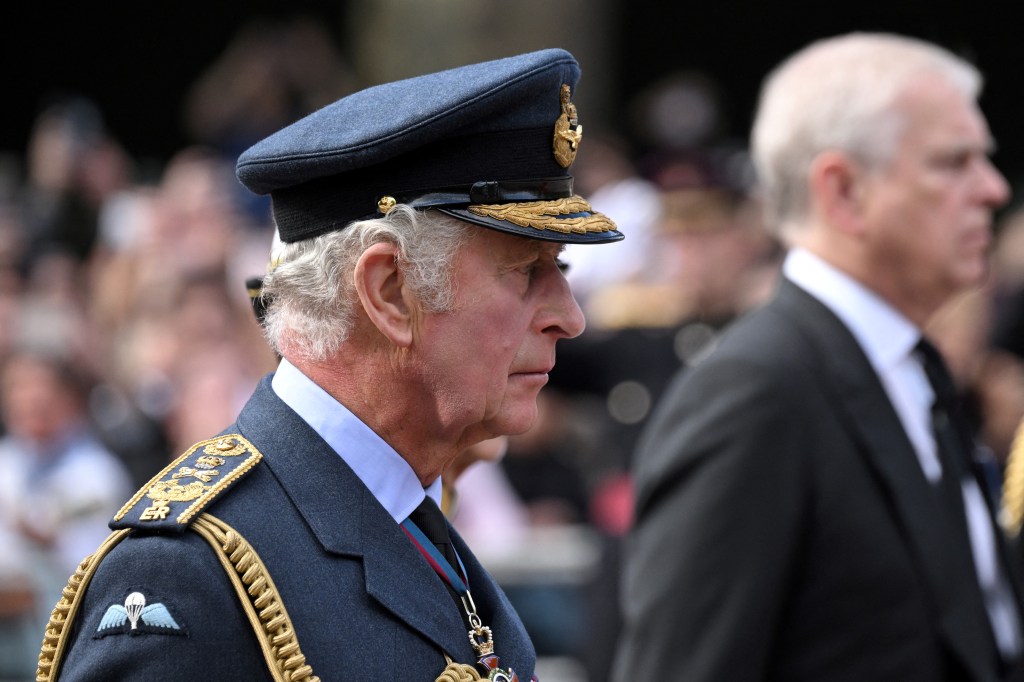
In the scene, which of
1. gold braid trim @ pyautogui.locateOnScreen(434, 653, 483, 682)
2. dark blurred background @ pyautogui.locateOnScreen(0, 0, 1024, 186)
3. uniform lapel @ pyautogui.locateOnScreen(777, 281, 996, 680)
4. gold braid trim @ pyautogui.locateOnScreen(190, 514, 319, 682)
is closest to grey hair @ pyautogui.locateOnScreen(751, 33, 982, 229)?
uniform lapel @ pyautogui.locateOnScreen(777, 281, 996, 680)

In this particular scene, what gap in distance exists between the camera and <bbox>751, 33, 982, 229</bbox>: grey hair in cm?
375

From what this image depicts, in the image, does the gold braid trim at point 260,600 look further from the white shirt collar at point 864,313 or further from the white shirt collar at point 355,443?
the white shirt collar at point 864,313

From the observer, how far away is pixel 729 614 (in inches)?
129

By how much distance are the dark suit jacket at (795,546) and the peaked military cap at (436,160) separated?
1.14 metres

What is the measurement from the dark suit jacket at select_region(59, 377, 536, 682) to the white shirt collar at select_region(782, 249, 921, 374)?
5.12 ft

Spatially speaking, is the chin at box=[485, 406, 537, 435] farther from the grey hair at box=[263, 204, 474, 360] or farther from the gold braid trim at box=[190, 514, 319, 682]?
the gold braid trim at box=[190, 514, 319, 682]

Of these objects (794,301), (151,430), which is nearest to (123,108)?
(151,430)

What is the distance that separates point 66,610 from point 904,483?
1937 millimetres

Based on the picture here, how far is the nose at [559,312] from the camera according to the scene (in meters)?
2.36

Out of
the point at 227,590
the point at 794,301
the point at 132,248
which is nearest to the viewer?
the point at 227,590

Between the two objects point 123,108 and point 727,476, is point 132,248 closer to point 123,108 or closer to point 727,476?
point 123,108

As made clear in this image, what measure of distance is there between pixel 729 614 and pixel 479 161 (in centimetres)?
137

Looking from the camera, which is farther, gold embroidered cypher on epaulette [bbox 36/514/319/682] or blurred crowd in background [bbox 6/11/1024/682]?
blurred crowd in background [bbox 6/11/1024/682]

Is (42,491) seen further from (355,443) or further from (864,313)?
(355,443)
